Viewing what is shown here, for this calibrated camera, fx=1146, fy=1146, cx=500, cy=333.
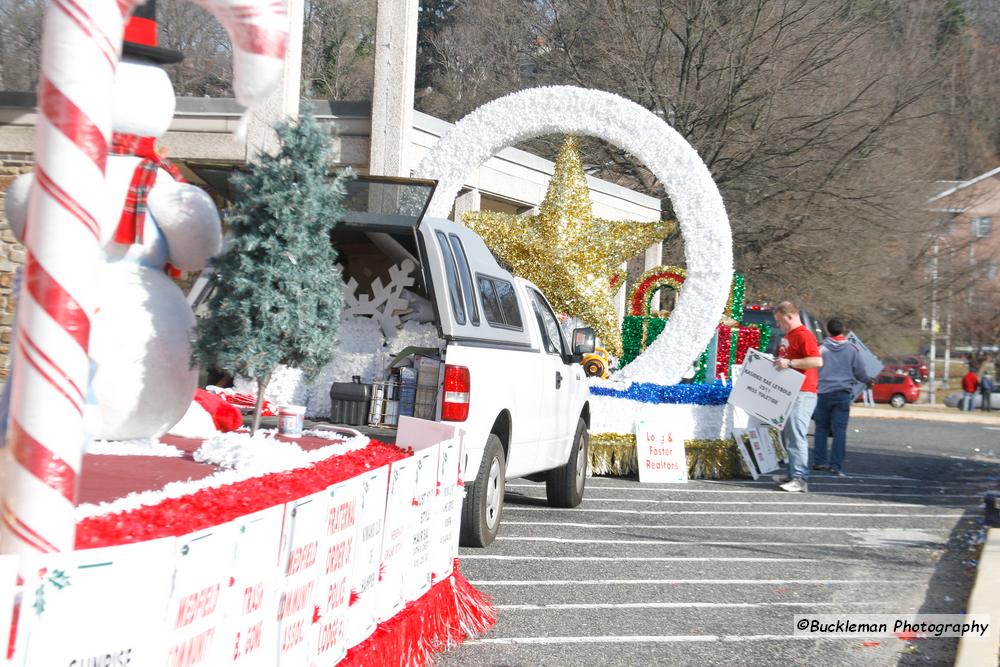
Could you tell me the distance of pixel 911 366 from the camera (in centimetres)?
4422

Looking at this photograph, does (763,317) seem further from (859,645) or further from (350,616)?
(350,616)

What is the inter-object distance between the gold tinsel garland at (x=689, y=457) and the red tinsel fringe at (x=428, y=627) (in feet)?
19.9

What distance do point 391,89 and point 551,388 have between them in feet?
23.9

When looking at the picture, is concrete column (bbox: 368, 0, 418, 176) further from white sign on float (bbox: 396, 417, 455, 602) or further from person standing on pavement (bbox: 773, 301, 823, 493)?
white sign on float (bbox: 396, 417, 455, 602)

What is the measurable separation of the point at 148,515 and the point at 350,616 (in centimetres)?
106

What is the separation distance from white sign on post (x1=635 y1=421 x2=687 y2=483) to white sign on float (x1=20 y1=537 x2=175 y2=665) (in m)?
9.37

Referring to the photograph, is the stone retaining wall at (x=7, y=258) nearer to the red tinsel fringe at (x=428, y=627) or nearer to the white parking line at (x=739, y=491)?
the white parking line at (x=739, y=491)

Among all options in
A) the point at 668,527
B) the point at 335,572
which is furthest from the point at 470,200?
the point at 335,572

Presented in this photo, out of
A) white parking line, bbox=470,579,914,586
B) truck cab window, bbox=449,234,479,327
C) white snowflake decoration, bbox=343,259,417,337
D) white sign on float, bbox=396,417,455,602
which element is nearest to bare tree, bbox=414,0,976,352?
white snowflake decoration, bbox=343,259,417,337

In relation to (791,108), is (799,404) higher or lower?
lower

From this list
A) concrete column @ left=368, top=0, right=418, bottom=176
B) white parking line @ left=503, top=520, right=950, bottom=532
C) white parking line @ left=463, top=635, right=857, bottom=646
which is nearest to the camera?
white parking line @ left=463, top=635, right=857, bottom=646

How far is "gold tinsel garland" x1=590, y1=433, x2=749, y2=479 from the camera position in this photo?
11.9m

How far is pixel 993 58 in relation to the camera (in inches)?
1307

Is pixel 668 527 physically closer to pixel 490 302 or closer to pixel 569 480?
pixel 569 480
